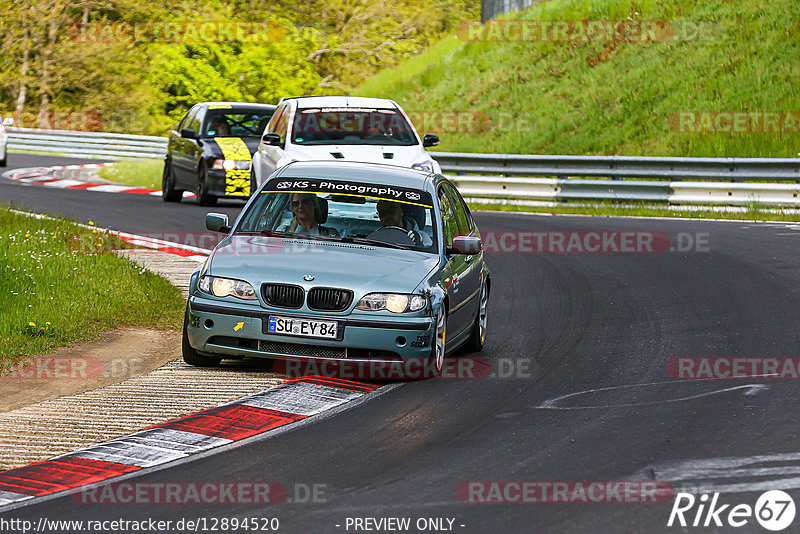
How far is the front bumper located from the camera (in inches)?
346

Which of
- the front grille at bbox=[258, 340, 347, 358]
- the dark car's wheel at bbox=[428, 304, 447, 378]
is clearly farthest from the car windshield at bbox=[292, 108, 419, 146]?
the front grille at bbox=[258, 340, 347, 358]

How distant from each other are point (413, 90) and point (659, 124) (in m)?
9.87

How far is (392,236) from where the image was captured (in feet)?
32.4

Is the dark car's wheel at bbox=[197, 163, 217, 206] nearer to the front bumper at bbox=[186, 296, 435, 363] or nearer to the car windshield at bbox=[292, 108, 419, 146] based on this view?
the car windshield at bbox=[292, 108, 419, 146]

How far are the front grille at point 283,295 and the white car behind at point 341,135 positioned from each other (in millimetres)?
8851

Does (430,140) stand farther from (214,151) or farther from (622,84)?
(622,84)

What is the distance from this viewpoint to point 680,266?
15656 mm

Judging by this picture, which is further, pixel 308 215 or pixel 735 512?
pixel 308 215

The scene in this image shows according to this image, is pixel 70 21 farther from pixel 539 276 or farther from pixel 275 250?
pixel 275 250

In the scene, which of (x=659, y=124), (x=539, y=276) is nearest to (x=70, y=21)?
(x=659, y=124)

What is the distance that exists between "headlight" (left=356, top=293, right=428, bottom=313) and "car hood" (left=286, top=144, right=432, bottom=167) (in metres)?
8.81

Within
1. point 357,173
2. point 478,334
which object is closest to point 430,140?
point 357,173

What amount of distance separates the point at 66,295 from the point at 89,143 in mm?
30466

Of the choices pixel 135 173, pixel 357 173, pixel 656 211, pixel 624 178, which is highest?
pixel 357 173
